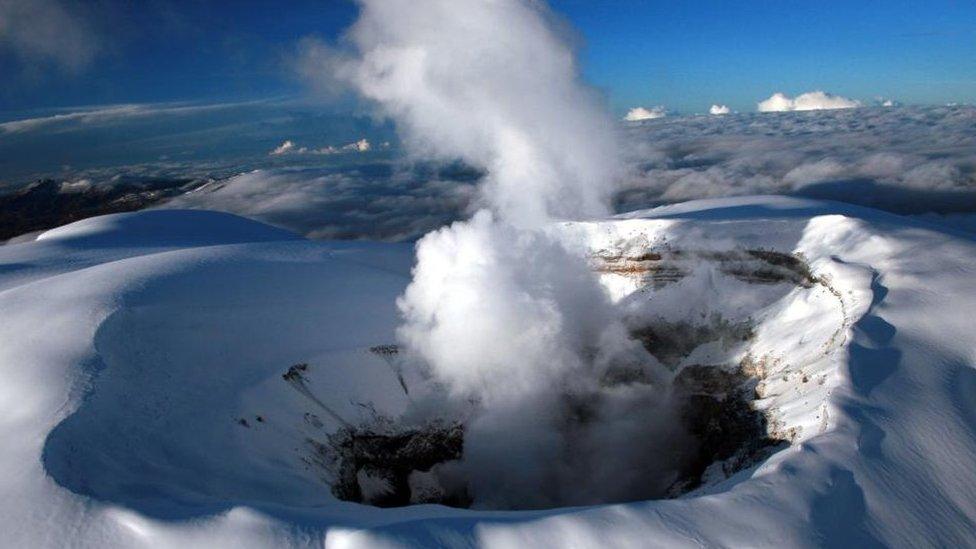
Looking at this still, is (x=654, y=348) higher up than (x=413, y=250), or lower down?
lower down

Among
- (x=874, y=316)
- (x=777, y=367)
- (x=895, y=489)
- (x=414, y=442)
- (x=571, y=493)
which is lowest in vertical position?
(x=571, y=493)

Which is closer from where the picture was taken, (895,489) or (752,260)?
(895,489)

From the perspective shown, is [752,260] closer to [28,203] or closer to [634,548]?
[634,548]

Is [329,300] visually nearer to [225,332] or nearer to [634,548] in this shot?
[225,332]

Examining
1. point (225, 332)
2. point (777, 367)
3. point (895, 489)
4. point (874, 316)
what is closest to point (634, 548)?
point (895, 489)

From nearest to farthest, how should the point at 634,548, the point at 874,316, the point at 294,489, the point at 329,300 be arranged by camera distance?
the point at 634,548 < the point at 294,489 < the point at 874,316 < the point at 329,300

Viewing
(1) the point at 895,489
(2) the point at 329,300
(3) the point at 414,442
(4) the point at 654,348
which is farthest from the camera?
(4) the point at 654,348

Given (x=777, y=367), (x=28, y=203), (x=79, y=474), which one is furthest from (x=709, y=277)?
(x=28, y=203)
